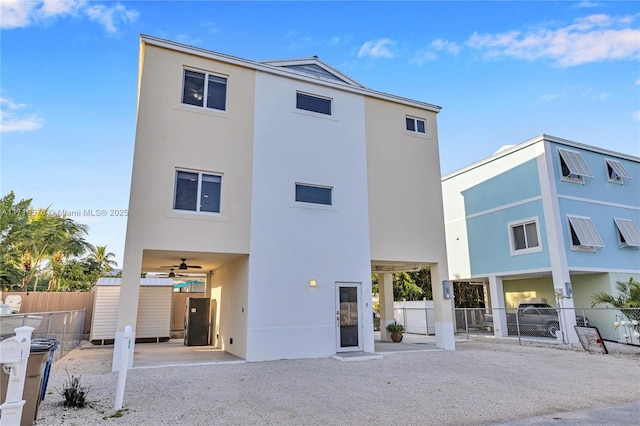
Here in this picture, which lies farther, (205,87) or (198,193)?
(205,87)

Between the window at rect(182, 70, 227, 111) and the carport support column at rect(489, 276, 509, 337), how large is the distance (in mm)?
14345

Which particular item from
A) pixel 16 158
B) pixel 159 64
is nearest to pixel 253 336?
pixel 159 64

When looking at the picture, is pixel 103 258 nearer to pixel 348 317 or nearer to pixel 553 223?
pixel 348 317

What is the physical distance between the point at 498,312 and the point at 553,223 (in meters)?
4.63

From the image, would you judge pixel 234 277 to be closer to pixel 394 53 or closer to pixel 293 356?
pixel 293 356

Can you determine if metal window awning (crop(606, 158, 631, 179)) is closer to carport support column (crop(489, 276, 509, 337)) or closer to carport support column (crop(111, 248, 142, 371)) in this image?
carport support column (crop(489, 276, 509, 337))

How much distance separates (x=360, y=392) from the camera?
6672 mm

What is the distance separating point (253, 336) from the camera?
393 inches

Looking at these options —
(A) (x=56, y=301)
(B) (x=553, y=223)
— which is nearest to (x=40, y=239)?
(A) (x=56, y=301)

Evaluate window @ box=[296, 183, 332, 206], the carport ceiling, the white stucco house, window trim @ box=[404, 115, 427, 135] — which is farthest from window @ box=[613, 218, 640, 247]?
the carport ceiling

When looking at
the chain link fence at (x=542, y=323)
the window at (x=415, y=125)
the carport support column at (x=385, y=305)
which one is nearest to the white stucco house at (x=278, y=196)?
the window at (x=415, y=125)

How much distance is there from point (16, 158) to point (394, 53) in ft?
53.4

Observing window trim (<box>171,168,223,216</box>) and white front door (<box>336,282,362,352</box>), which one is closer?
window trim (<box>171,168,223,216</box>)

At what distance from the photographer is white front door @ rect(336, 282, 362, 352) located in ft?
36.5
